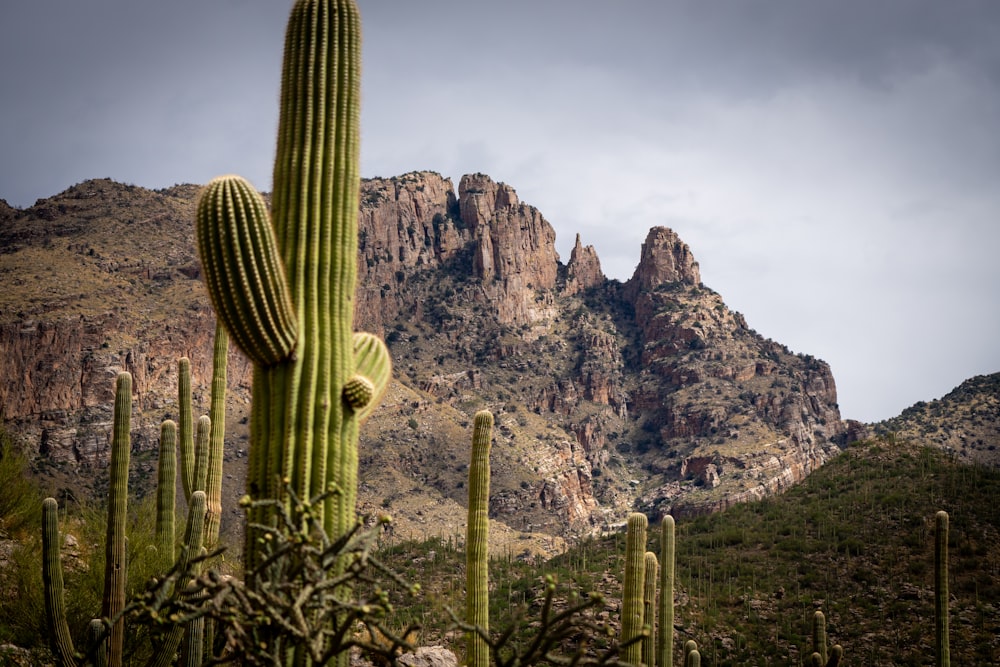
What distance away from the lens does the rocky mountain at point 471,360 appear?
225 feet

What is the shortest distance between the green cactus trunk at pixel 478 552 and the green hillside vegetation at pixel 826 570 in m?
14.0

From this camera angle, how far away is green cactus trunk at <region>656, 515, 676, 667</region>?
12.8 meters

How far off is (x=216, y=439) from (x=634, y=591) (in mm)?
5373

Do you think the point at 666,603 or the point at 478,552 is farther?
the point at 666,603

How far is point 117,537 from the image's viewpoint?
9.89 metres

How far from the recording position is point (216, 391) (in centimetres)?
1195

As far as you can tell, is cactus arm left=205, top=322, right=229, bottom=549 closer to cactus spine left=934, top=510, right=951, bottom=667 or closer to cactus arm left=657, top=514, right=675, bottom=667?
cactus arm left=657, top=514, right=675, bottom=667

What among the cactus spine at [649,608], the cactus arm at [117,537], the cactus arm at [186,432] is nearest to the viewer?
the cactus arm at [117,537]

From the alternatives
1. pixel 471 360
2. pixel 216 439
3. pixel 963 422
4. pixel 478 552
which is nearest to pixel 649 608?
pixel 478 552

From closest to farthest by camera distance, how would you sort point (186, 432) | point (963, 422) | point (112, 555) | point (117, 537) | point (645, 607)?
point (112, 555) < point (117, 537) < point (645, 607) < point (186, 432) < point (963, 422)

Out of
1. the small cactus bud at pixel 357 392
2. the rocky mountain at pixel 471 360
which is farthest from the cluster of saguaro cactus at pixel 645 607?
the rocky mountain at pixel 471 360

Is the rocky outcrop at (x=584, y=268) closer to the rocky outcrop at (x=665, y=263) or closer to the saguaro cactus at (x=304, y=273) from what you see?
the rocky outcrop at (x=665, y=263)

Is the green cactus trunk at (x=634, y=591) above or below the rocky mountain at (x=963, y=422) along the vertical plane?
below

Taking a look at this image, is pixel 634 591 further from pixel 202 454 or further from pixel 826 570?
pixel 826 570
